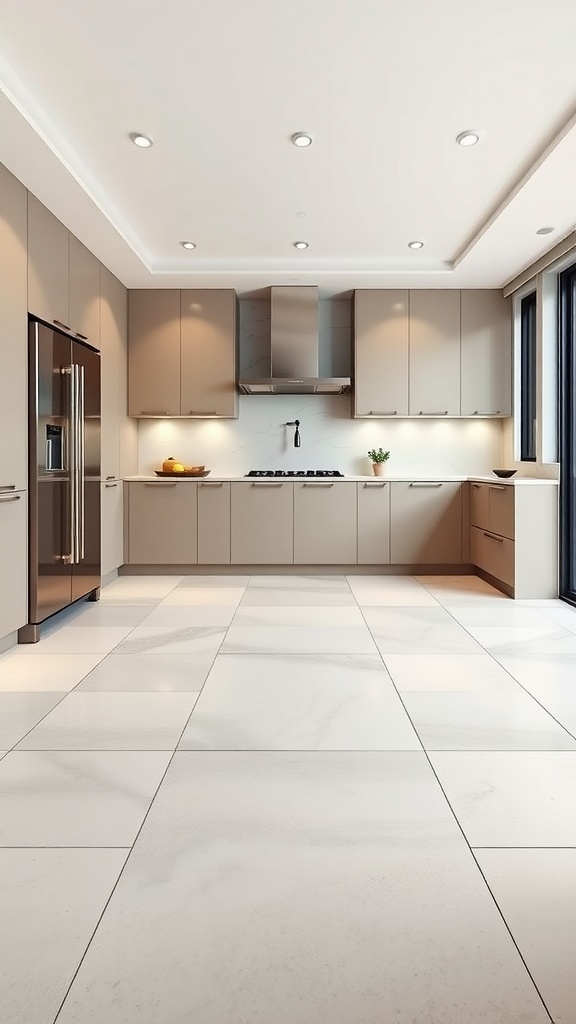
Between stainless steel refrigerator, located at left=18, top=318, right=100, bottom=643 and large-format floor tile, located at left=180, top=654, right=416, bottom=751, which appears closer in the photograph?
large-format floor tile, located at left=180, top=654, right=416, bottom=751

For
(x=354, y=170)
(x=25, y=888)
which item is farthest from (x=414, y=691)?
(x=354, y=170)

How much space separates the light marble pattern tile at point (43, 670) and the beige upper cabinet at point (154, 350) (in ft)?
9.64

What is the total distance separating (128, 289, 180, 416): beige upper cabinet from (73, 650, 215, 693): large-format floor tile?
3.09m

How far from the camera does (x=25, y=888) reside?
1.41 metres

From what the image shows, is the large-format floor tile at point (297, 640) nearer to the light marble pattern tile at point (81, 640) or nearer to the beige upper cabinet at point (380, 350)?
the light marble pattern tile at point (81, 640)

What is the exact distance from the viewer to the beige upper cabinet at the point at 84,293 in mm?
4277

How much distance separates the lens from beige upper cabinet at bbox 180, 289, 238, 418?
19.0ft

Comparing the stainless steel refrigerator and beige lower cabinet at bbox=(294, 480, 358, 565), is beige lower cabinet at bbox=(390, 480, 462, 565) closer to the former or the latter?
beige lower cabinet at bbox=(294, 480, 358, 565)

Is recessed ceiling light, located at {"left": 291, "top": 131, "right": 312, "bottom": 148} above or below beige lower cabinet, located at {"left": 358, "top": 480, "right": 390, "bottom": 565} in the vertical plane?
above

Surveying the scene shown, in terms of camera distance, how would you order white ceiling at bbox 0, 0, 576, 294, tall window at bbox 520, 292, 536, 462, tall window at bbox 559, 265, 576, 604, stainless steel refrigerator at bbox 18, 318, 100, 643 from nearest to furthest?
white ceiling at bbox 0, 0, 576, 294, stainless steel refrigerator at bbox 18, 318, 100, 643, tall window at bbox 559, 265, 576, 604, tall window at bbox 520, 292, 536, 462

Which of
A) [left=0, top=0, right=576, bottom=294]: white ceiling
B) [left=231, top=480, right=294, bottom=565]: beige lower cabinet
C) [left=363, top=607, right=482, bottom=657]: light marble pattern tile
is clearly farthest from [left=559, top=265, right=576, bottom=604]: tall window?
[left=231, top=480, right=294, bottom=565]: beige lower cabinet

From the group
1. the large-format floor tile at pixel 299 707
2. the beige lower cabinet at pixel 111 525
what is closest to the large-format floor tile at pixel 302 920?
the large-format floor tile at pixel 299 707

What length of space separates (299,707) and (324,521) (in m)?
3.30

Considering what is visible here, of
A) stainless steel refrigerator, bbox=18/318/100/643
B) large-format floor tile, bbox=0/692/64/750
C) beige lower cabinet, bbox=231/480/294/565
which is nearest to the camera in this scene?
large-format floor tile, bbox=0/692/64/750
